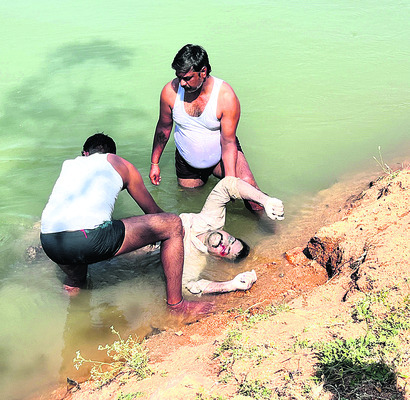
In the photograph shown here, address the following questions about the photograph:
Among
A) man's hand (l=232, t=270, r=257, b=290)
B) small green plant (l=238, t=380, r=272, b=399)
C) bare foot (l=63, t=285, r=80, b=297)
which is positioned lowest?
bare foot (l=63, t=285, r=80, b=297)

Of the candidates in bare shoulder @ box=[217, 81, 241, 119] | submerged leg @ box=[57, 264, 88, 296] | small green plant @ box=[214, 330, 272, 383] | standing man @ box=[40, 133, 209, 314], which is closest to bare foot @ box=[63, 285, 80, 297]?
submerged leg @ box=[57, 264, 88, 296]

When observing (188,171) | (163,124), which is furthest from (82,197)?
(188,171)

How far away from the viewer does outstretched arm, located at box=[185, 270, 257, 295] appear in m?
4.07

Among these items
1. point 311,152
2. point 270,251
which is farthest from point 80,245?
point 311,152

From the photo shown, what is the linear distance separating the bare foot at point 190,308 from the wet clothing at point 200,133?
173cm

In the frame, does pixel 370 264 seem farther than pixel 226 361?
Yes

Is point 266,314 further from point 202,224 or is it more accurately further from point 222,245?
point 202,224

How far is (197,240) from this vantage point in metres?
4.27

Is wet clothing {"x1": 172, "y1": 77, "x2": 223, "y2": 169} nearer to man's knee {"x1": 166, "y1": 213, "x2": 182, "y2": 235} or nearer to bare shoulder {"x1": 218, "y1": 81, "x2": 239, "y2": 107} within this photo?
bare shoulder {"x1": 218, "y1": 81, "x2": 239, "y2": 107}

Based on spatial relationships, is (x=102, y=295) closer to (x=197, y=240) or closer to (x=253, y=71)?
(x=197, y=240)

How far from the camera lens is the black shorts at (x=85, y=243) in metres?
3.38

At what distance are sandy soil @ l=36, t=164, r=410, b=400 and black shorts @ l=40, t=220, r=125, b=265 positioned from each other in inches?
31.7

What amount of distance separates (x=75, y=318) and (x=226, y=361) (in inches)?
67.6

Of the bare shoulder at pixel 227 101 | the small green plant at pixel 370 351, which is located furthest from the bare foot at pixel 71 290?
the small green plant at pixel 370 351
